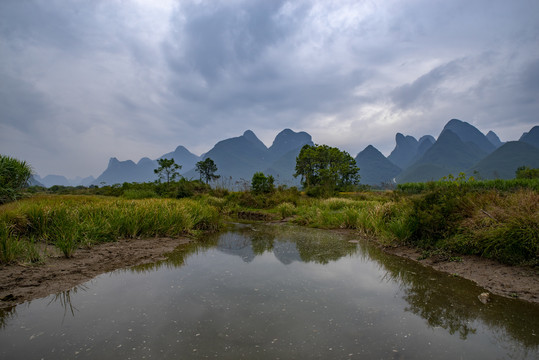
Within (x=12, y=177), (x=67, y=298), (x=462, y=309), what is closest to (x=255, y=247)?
(x=67, y=298)

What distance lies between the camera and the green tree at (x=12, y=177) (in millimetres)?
8398

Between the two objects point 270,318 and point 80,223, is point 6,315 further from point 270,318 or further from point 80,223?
point 80,223

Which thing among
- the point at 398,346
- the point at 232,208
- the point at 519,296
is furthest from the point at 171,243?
the point at 232,208

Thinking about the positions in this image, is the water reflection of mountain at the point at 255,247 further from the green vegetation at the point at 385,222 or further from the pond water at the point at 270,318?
the green vegetation at the point at 385,222

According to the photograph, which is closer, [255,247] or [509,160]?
[255,247]

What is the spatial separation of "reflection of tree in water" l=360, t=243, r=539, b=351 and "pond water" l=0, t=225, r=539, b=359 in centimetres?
1

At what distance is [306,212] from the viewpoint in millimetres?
13852

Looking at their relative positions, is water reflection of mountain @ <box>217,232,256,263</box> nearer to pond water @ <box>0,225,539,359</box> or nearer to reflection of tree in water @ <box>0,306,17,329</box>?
pond water @ <box>0,225,539,359</box>

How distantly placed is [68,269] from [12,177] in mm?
6812

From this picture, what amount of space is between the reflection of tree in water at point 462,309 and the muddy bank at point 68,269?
5.43m

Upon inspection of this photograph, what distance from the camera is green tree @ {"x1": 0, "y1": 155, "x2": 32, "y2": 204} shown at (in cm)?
840

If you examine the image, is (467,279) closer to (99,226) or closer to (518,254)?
(518,254)

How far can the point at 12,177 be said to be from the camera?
9.01 meters

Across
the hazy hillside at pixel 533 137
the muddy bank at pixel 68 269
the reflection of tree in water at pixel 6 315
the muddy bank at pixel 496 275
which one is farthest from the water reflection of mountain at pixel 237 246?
the hazy hillside at pixel 533 137
